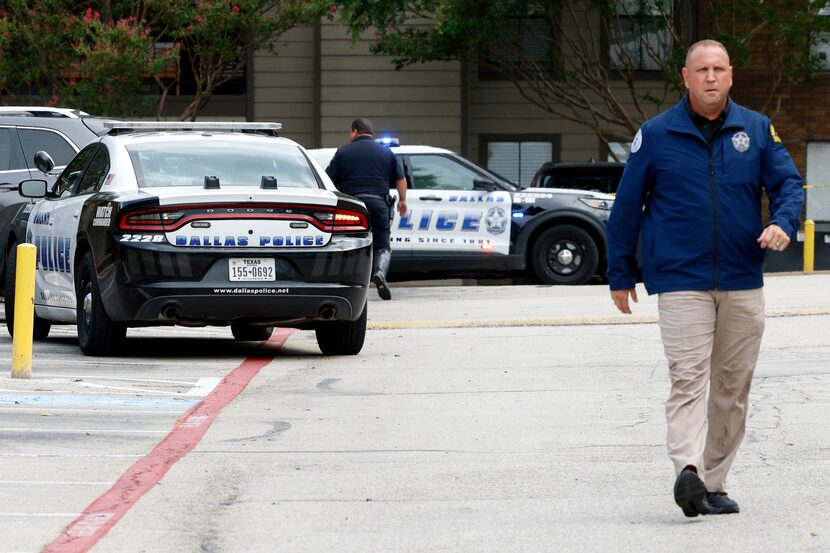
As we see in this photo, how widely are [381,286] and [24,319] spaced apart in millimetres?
7575

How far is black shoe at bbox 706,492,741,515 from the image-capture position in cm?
647

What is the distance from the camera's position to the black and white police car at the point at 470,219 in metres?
19.7

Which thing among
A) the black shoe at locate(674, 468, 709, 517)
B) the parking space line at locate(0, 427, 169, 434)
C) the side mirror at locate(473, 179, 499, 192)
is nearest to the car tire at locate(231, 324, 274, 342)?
the parking space line at locate(0, 427, 169, 434)

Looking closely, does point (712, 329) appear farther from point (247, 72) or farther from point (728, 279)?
point (247, 72)

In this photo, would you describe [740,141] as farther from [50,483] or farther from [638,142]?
[50,483]

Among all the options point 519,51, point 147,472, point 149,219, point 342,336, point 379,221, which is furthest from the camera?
point 519,51

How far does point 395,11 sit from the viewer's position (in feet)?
84.7

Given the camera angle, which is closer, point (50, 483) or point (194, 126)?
point (50, 483)

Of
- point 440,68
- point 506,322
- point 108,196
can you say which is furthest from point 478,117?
point 108,196

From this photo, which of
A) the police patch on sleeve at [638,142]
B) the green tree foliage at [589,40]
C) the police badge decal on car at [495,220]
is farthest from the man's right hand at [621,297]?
the green tree foliage at [589,40]

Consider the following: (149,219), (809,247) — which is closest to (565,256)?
(809,247)

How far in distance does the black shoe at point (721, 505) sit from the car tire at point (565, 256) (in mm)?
13481

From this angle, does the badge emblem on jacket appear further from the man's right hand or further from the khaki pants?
the man's right hand

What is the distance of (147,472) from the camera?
290 inches
